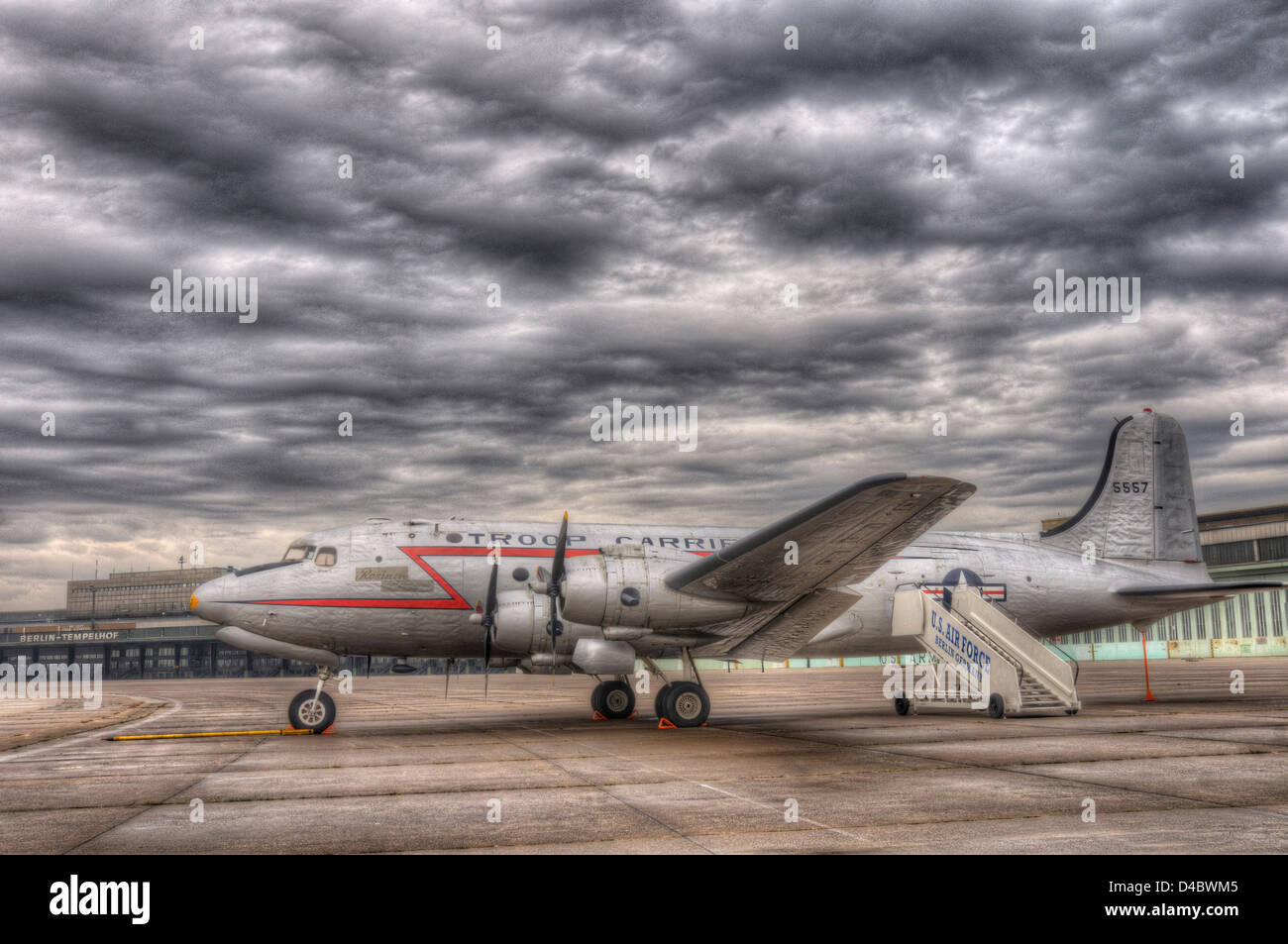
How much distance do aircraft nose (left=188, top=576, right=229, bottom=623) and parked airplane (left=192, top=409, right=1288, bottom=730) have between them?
0.03m

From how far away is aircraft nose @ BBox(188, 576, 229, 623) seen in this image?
58.3ft

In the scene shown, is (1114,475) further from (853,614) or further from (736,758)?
(736,758)

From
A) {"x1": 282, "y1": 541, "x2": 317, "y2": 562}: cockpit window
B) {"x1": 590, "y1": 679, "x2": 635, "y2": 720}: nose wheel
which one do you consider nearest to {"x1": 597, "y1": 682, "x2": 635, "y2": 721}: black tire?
{"x1": 590, "y1": 679, "x2": 635, "y2": 720}: nose wheel

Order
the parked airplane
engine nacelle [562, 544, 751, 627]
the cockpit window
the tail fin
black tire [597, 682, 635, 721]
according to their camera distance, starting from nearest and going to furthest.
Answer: the parked airplane
engine nacelle [562, 544, 751, 627]
the cockpit window
black tire [597, 682, 635, 721]
the tail fin

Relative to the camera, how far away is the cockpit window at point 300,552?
18703 millimetres

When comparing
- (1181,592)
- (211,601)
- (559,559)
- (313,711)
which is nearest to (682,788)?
(559,559)

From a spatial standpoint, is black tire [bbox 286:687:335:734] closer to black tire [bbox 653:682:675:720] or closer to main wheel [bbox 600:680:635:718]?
main wheel [bbox 600:680:635:718]

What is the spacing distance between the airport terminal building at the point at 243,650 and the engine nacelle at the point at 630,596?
5592mm

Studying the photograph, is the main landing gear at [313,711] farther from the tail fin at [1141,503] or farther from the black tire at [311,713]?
the tail fin at [1141,503]

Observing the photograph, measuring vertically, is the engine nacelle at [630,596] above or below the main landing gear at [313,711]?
above

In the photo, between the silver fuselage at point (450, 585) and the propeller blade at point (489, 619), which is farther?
the silver fuselage at point (450, 585)

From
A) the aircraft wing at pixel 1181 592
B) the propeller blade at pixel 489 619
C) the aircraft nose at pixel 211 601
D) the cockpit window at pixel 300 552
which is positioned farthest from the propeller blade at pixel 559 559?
the aircraft wing at pixel 1181 592
